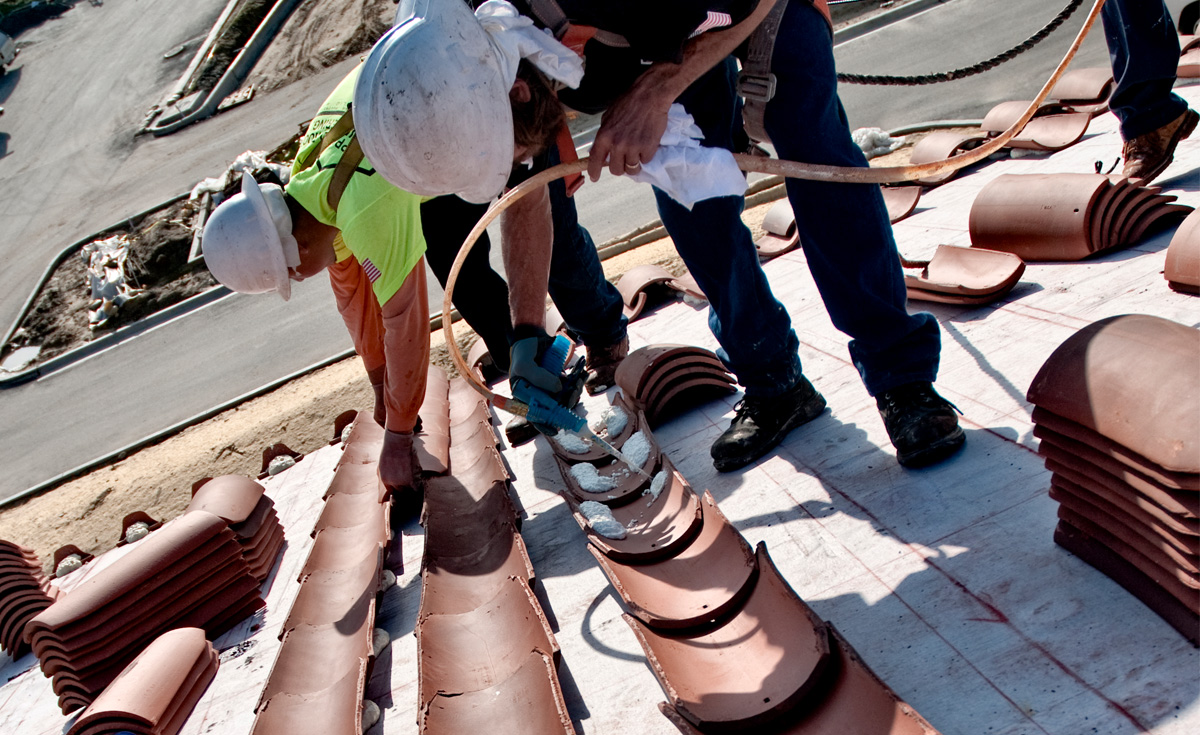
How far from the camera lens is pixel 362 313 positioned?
431 cm

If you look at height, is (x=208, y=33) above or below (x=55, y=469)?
above

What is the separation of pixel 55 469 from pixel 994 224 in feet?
35.8

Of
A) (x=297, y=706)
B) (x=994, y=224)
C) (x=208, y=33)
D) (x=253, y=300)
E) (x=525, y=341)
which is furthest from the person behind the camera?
(x=208, y=33)

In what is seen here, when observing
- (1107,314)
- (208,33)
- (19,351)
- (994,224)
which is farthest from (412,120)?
(208,33)

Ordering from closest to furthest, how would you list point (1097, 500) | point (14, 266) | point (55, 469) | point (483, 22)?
point (1097, 500), point (483, 22), point (55, 469), point (14, 266)

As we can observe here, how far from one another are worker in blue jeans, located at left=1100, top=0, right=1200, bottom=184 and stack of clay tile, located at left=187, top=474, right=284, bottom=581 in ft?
15.7

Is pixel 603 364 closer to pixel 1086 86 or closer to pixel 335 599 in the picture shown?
pixel 335 599

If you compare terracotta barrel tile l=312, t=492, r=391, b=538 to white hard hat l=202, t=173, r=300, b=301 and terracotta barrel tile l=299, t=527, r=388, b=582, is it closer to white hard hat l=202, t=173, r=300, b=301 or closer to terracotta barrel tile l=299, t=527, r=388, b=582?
terracotta barrel tile l=299, t=527, r=388, b=582

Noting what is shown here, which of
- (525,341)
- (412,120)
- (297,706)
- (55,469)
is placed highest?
(412,120)

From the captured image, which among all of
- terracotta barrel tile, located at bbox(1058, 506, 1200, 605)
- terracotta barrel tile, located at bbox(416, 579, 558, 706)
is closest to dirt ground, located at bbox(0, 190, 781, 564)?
terracotta barrel tile, located at bbox(416, 579, 558, 706)

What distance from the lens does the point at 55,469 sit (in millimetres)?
10539

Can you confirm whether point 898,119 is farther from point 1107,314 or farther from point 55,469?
point 55,469

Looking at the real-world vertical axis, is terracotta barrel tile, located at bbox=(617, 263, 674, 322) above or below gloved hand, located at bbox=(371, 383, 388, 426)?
below

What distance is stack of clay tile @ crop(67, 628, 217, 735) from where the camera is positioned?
3184mm
